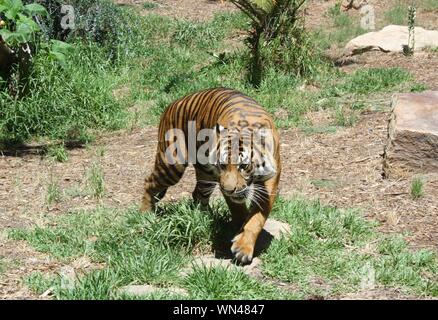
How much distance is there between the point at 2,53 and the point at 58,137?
1108 mm

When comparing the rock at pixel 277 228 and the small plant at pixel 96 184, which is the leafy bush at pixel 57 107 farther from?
the rock at pixel 277 228

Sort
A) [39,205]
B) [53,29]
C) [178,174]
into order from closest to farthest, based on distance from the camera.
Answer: [178,174] < [39,205] < [53,29]

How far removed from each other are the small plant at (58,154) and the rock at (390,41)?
5167 mm

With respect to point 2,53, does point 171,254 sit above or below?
below

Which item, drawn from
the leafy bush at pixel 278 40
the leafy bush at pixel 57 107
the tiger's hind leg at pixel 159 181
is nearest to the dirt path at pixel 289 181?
the leafy bush at pixel 57 107

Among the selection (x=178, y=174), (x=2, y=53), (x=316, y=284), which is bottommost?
(x=316, y=284)

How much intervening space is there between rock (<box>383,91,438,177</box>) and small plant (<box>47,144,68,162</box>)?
3.14 metres

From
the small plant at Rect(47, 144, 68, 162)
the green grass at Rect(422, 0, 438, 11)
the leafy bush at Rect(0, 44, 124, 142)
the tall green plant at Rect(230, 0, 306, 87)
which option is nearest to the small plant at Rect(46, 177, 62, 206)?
the small plant at Rect(47, 144, 68, 162)

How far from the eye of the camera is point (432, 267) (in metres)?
4.81

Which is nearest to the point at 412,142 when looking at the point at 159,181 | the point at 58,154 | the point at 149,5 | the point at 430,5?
the point at 159,181

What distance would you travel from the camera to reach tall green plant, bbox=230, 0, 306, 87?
946 cm

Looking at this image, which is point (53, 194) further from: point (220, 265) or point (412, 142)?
point (412, 142)
